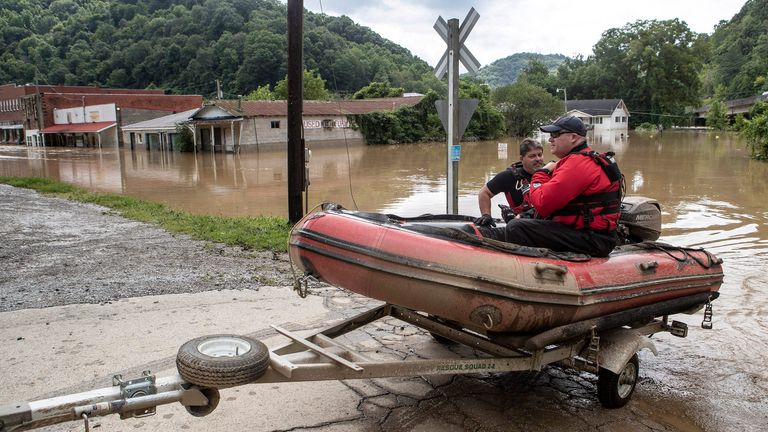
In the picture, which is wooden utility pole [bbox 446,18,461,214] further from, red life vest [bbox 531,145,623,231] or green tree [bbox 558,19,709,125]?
green tree [bbox 558,19,709,125]

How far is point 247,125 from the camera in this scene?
138 ft

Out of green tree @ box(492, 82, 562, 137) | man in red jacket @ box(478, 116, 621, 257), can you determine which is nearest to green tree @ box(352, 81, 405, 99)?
green tree @ box(492, 82, 562, 137)

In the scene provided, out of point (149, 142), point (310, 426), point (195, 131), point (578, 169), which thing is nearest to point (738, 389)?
point (578, 169)

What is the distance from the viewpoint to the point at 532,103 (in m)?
62.7

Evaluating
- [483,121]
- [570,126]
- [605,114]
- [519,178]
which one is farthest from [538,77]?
[570,126]

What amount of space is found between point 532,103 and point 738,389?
202 feet

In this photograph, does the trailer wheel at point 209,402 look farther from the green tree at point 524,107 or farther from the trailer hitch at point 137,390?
the green tree at point 524,107

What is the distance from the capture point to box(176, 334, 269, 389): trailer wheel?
259cm

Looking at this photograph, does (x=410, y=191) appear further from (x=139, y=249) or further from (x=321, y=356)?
(x=321, y=356)

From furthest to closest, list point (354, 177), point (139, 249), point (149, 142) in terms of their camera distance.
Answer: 1. point (149, 142)
2. point (354, 177)
3. point (139, 249)

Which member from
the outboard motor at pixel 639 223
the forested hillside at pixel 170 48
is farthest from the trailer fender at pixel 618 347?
the forested hillside at pixel 170 48

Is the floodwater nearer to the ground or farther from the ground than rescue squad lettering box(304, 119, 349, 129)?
nearer to the ground

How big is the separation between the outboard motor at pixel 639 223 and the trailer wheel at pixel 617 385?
41.4 inches

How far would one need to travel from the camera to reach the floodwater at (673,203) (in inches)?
163
